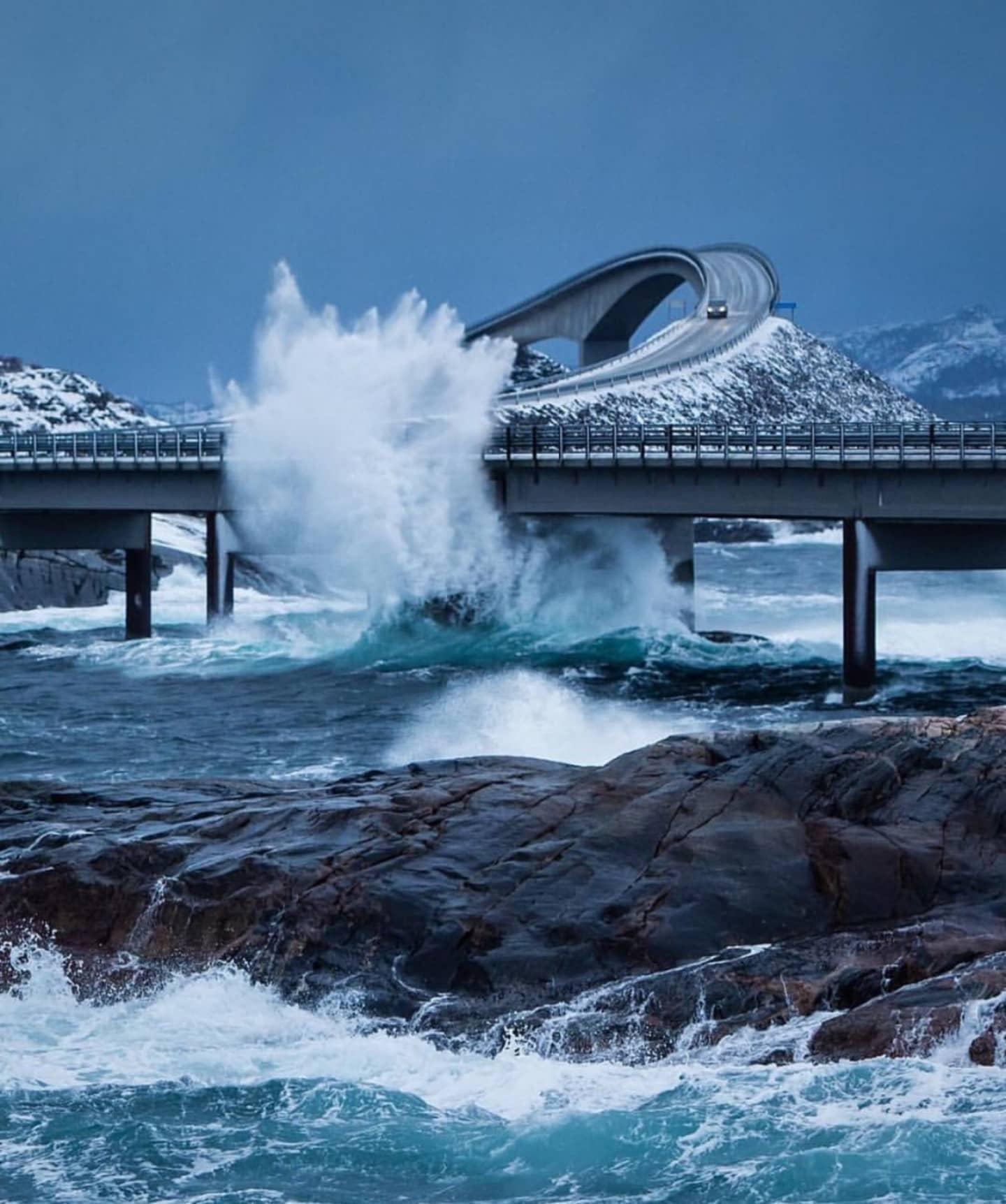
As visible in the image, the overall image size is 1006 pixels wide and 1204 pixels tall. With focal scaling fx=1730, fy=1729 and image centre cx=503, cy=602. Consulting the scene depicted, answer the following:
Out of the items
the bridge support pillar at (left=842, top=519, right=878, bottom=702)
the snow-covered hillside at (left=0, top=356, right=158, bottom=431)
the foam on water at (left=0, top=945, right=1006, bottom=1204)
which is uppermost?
the snow-covered hillside at (left=0, top=356, right=158, bottom=431)

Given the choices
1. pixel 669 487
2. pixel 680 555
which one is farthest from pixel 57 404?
pixel 669 487

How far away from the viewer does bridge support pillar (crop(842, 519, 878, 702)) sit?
4403 cm

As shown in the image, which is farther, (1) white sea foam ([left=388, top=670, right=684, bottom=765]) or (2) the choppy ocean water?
(1) white sea foam ([left=388, top=670, right=684, bottom=765])

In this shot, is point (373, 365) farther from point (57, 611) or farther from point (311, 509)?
point (57, 611)

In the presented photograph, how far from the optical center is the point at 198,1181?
13.9 m

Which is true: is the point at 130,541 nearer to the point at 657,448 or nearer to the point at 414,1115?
the point at 657,448

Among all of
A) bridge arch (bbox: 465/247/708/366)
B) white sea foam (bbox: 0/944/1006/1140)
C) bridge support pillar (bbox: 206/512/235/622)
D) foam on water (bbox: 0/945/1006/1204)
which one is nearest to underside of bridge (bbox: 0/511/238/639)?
bridge support pillar (bbox: 206/512/235/622)

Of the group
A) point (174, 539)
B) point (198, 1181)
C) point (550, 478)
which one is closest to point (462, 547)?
point (550, 478)

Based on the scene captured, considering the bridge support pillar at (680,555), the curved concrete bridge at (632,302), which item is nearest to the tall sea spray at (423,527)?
the bridge support pillar at (680,555)

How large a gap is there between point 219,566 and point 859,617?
72.7 feet

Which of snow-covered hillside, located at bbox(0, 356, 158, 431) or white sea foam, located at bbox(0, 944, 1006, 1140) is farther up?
snow-covered hillside, located at bbox(0, 356, 158, 431)

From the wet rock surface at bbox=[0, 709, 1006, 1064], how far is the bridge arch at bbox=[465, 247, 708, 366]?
4475 inches

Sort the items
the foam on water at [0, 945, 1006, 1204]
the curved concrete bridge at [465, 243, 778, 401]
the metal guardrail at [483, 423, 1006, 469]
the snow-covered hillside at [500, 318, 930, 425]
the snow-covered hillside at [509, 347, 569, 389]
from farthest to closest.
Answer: the snow-covered hillside at [509, 347, 569, 389]
the curved concrete bridge at [465, 243, 778, 401]
the snow-covered hillside at [500, 318, 930, 425]
the metal guardrail at [483, 423, 1006, 469]
the foam on water at [0, 945, 1006, 1204]

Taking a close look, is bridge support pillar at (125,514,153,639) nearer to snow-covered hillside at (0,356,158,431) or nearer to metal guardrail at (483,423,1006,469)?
metal guardrail at (483,423,1006,469)
